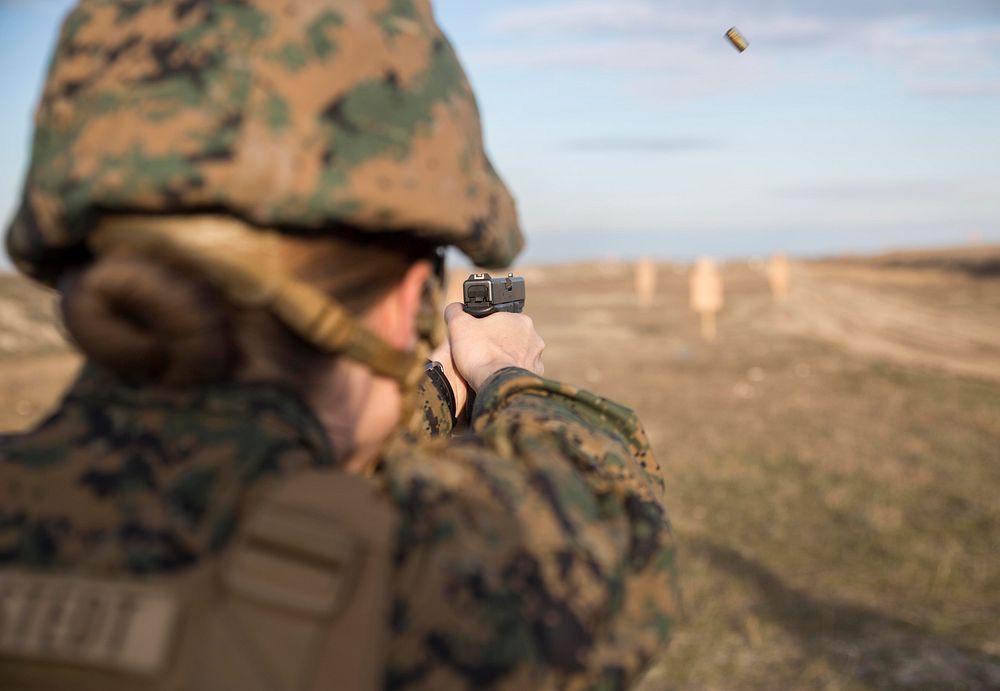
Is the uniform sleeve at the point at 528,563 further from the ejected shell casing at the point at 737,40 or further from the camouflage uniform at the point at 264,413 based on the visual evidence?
the ejected shell casing at the point at 737,40

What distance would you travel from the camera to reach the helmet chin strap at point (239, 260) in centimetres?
123

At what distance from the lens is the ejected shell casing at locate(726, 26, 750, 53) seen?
6.24ft

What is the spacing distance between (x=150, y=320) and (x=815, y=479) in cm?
976

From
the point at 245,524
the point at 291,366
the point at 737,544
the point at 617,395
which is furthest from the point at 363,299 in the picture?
the point at 617,395

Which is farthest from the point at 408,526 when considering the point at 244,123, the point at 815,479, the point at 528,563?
the point at 815,479

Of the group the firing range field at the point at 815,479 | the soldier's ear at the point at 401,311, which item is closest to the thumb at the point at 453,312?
the soldier's ear at the point at 401,311

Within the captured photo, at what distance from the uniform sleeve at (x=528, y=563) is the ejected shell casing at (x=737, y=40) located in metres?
0.84

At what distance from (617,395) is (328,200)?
14686mm

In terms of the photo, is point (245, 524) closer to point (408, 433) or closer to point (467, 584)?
point (467, 584)

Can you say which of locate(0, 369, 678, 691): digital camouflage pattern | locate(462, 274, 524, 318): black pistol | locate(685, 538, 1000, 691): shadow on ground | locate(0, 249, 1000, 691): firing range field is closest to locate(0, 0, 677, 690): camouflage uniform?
locate(0, 369, 678, 691): digital camouflage pattern

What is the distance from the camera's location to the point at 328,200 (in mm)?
1243

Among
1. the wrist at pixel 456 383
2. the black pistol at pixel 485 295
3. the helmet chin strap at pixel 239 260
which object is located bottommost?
the wrist at pixel 456 383

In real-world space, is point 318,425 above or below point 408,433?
above

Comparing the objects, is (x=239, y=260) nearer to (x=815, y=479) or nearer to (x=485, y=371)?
(x=485, y=371)
